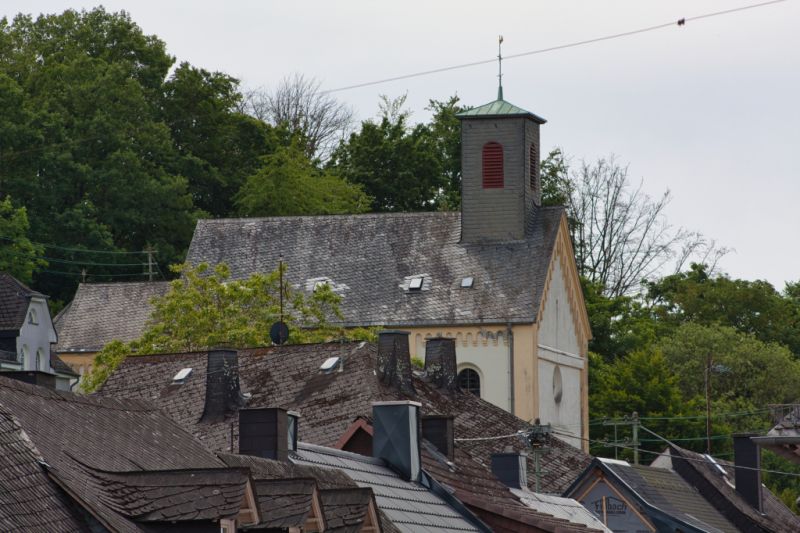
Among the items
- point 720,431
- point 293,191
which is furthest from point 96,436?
point 293,191

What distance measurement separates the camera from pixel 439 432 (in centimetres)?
3762

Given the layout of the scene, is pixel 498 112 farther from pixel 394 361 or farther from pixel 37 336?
pixel 394 361

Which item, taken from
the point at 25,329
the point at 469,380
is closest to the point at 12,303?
the point at 25,329

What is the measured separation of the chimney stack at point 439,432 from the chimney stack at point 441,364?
30.7 ft

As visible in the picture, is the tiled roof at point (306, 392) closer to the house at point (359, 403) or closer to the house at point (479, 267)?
the house at point (359, 403)

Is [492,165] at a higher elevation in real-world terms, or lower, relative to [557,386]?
higher

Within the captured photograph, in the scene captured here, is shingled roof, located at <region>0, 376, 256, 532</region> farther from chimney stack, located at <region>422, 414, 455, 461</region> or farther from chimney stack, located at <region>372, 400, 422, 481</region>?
chimney stack, located at <region>422, 414, 455, 461</region>

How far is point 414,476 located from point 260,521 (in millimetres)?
13385

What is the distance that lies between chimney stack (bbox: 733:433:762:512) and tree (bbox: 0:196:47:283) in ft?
106

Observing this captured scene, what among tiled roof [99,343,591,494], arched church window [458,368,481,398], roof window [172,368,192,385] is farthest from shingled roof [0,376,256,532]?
arched church window [458,368,481,398]

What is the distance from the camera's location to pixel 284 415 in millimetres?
28422

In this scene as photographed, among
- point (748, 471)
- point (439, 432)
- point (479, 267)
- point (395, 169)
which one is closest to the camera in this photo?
point (439, 432)

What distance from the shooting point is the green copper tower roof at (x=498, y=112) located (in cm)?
7400

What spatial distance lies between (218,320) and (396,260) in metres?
14.2
